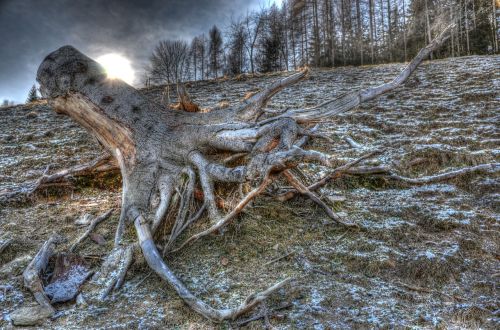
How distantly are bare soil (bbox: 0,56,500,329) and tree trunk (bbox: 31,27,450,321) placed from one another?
16.3 inches

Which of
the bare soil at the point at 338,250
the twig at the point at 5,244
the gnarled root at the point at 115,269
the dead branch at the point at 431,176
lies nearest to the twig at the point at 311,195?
the bare soil at the point at 338,250

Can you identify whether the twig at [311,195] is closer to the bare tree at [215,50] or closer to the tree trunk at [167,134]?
the tree trunk at [167,134]

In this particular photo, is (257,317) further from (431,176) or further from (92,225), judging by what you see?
(431,176)

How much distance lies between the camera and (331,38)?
105ft

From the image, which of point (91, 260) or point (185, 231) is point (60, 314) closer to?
point (91, 260)

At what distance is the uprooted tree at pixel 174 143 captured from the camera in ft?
11.0

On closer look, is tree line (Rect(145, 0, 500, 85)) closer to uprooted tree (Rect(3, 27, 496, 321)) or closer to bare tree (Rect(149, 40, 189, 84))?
bare tree (Rect(149, 40, 189, 84))

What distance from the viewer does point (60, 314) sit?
260 centimetres

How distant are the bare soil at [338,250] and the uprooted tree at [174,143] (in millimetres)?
297

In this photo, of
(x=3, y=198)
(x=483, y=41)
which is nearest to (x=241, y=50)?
(x=483, y=41)

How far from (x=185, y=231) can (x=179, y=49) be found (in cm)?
3221

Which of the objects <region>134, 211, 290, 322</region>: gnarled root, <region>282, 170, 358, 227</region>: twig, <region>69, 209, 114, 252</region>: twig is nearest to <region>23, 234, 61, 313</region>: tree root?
<region>69, 209, 114, 252</region>: twig

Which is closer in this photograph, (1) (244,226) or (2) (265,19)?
(1) (244,226)

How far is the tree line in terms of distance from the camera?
26547mm
